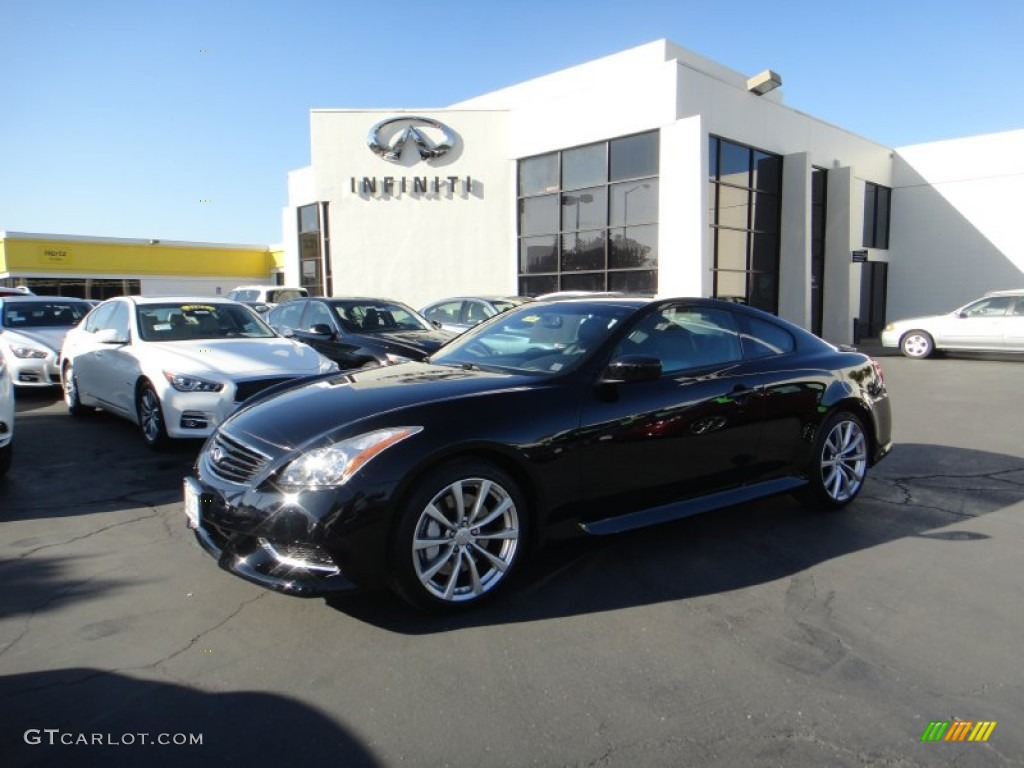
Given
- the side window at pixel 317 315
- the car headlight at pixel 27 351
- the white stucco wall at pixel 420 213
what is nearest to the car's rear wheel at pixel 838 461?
the side window at pixel 317 315

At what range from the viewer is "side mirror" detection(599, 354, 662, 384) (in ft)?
12.2

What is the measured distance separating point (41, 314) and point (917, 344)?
60.8ft

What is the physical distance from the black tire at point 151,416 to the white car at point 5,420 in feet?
3.65

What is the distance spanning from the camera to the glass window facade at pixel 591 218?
17141 mm

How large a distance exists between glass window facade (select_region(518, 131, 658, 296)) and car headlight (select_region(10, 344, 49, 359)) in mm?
12426

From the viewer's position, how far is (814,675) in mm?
2885

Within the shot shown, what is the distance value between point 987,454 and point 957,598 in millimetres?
4031

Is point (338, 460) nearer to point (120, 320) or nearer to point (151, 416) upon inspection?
point (151, 416)

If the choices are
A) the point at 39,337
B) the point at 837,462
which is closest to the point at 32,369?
the point at 39,337

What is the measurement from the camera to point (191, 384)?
6270mm

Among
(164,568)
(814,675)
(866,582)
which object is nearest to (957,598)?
(866,582)

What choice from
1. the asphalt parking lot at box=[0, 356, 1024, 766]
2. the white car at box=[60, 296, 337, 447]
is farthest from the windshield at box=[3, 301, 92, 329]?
the asphalt parking lot at box=[0, 356, 1024, 766]

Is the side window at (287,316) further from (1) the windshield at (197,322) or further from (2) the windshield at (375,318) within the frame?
(1) the windshield at (197,322)

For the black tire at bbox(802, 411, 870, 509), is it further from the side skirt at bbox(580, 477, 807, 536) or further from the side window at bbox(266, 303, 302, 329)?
the side window at bbox(266, 303, 302, 329)
